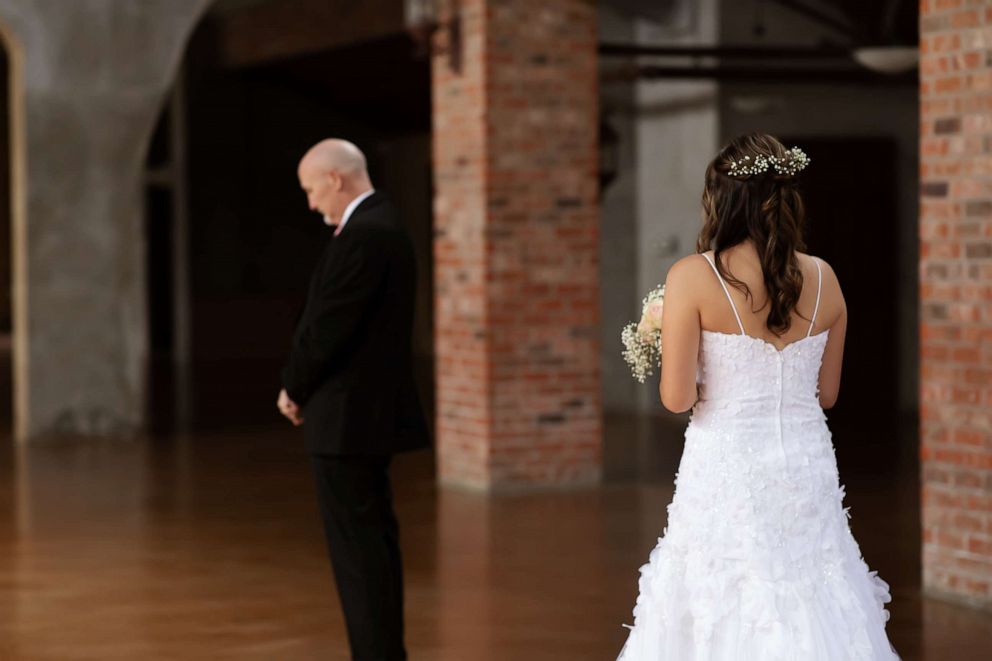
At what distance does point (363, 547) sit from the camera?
16.1 feet

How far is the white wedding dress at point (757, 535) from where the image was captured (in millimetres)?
3643

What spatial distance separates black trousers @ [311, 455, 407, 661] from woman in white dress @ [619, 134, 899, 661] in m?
Result: 1.31

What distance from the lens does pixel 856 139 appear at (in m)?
12.8

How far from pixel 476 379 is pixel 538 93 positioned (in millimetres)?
1613

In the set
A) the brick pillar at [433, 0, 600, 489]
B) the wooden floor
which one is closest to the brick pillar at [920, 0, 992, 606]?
the wooden floor

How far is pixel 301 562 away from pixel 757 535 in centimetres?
369

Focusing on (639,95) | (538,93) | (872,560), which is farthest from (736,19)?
(872,560)

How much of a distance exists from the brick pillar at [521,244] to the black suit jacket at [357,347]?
391cm

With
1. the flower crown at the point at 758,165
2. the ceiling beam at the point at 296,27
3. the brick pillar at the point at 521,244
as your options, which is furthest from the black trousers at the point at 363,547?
the ceiling beam at the point at 296,27

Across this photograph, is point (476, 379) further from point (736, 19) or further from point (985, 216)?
point (736, 19)

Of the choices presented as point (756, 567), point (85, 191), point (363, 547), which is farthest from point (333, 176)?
point (85, 191)

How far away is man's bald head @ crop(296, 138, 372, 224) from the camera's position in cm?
495

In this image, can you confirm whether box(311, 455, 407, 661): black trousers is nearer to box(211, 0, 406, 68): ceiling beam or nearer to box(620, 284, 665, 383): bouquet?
box(620, 284, 665, 383): bouquet

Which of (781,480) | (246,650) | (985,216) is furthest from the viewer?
(985,216)
